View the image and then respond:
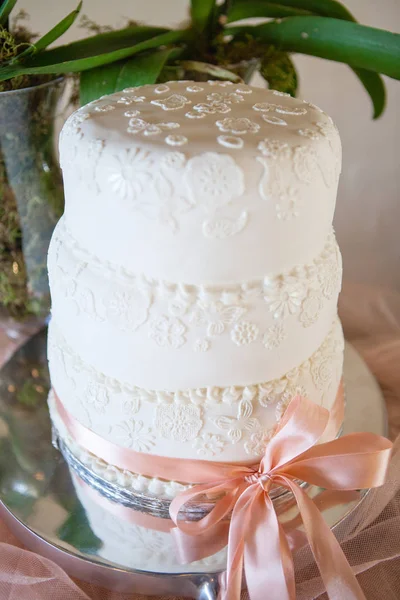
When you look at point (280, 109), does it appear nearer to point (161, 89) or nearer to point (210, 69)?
point (161, 89)

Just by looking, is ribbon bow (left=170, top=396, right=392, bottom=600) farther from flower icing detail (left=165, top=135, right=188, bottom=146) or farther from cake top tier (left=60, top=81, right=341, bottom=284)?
flower icing detail (left=165, top=135, right=188, bottom=146)

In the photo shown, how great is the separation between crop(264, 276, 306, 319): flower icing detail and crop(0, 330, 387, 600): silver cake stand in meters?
0.37

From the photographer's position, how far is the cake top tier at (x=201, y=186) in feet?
2.31

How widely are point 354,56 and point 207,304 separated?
2.44ft

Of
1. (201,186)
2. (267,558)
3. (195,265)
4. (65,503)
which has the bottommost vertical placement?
(65,503)

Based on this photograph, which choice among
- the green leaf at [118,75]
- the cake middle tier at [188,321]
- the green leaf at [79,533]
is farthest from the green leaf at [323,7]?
the green leaf at [79,533]

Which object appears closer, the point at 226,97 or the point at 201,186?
the point at 201,186

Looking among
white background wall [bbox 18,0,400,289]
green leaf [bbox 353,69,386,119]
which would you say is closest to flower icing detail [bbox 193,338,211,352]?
green leaf [bbox 353,69,386,119]

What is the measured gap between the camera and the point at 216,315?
75 cm

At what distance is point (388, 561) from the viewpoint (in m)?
0.91

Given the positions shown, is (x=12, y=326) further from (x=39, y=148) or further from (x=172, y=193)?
(x=172, y=193)

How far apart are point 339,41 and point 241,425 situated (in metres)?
0.84

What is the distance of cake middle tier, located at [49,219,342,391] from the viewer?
755 mm

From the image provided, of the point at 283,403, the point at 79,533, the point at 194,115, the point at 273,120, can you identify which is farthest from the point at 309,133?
the point at 79,533
